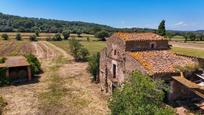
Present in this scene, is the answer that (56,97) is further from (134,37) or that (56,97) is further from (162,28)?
(162,28)

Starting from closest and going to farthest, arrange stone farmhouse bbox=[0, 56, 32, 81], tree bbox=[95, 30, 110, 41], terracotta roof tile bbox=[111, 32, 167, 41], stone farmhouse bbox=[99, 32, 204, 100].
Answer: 1. stone farmhouse bbox=[99, 32, 204, 100]
2. terracotta roof tile bbox=[111, 32, 167, 41]
3. stone farmhouse bbox=[0, 56, 32, 81]
4. tree bbox=[95, 30, 110, 41]

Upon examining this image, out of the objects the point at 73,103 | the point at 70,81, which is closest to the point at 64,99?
the point at 73,103

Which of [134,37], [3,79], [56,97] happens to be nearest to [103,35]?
[3,79]

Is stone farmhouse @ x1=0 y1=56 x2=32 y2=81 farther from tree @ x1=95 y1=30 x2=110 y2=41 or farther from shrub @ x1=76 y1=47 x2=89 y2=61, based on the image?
tree @ x1=95 y1=30 x2=110 y2=41

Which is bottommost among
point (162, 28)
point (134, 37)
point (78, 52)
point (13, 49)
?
point (13, 49)

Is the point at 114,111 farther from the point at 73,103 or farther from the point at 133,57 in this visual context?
the point at 73,103

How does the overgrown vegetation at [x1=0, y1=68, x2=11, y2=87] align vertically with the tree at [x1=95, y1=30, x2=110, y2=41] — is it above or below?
below

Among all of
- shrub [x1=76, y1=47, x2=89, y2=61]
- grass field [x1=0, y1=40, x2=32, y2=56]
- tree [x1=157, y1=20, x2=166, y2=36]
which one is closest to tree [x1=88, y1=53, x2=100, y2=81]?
tree [x1=157, y1=20, x2=166, y2=36]
